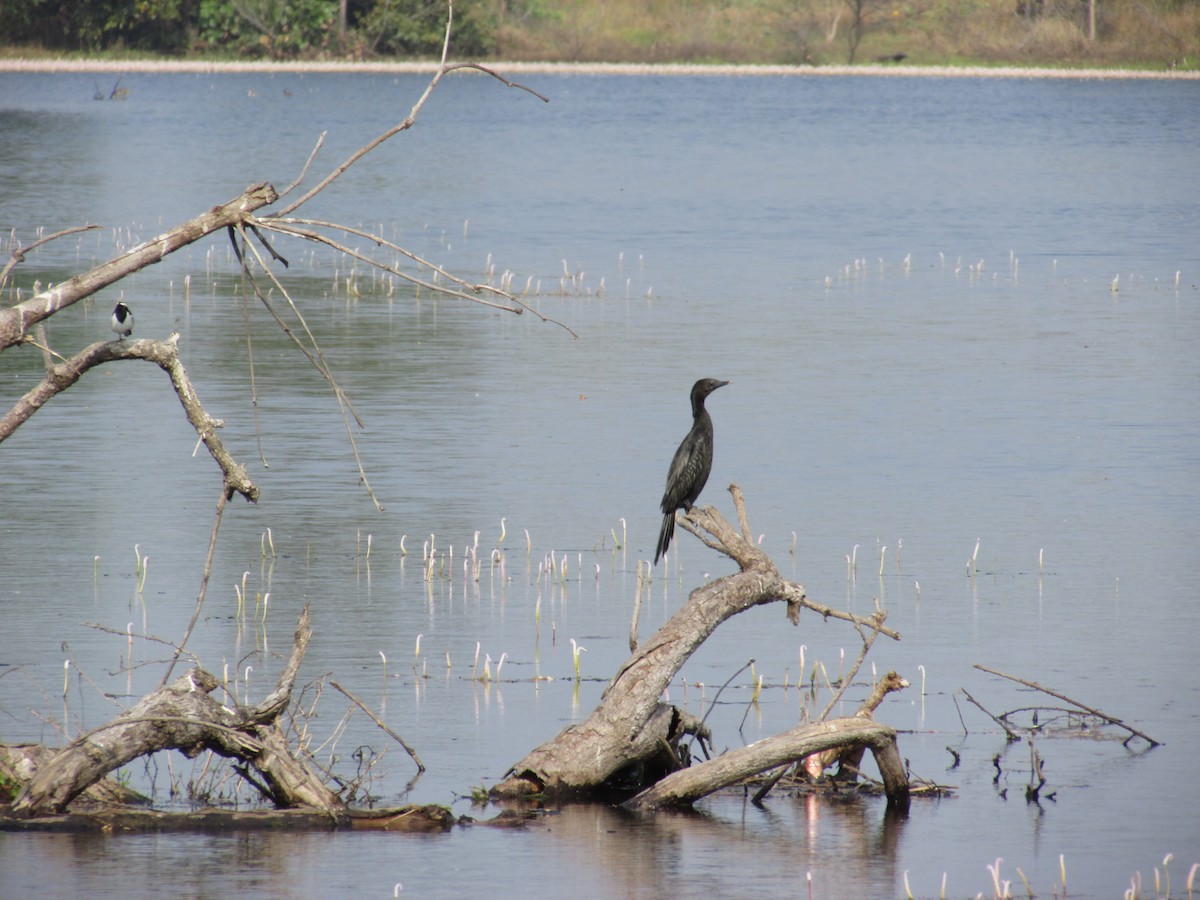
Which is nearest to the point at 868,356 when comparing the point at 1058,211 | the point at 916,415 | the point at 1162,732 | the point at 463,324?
the point at 916,415

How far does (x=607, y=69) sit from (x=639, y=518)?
86.4 meters

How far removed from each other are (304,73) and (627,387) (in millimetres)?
81192

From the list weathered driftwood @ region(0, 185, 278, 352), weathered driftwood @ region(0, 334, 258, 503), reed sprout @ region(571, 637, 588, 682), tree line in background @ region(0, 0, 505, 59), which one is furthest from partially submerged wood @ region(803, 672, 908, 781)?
tree line in background @ region(0, 0, 505, 59)

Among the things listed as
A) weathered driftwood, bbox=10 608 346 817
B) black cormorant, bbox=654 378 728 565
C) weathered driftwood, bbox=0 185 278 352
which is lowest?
weathered driftwood, bbox=10 608 346 817

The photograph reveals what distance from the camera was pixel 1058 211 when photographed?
4597 cm

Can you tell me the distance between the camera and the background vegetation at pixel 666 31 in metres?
96.6

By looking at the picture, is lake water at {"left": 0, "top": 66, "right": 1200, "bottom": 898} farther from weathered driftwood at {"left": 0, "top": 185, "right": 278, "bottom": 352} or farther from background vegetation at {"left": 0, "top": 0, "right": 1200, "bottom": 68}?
background vegetation at {"left": 0, "top": 0, "right": 1200, "bottom": 68}

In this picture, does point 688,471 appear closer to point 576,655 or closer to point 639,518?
point 576,655

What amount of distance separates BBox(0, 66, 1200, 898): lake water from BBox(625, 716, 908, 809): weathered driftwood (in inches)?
8.9

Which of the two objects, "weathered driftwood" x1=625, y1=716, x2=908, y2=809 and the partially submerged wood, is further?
the partially submerged wood

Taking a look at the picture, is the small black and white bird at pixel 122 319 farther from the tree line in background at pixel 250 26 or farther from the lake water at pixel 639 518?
the tree line in background at pixel 250 26

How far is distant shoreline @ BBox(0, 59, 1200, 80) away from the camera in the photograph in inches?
3836

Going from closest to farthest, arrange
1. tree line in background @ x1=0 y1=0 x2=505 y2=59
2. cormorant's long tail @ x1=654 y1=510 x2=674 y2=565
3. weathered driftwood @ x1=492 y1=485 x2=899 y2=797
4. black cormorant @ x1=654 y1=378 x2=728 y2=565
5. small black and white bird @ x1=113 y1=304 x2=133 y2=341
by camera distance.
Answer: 1. weathered driftwood @ x1=492 y1=485 x2=899 y2=797
2. cormorant's long tail @ x1=654 y1=510 x2=674 y2=565
3. black cormorant @ x1=654 y1=378 x2=728 y2=565
4. small black and white bird @ x1=113 y1=304 x2=133 y2=341
5. tree line in background @ x1=0 y1=0 x2=505 y2=59

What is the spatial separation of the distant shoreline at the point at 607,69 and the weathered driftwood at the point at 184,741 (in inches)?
3475
